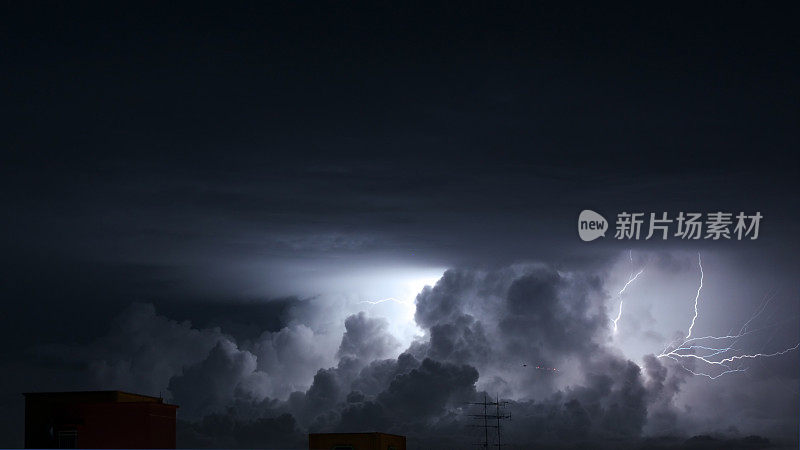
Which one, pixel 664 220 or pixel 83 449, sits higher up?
pixel 664 220

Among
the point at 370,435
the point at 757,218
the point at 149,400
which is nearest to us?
the point at 757,218

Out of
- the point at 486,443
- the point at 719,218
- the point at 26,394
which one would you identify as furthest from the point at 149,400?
the point at 486,443

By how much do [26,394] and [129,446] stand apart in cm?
560

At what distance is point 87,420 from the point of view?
51.4m

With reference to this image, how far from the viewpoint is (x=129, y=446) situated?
51.3 meters

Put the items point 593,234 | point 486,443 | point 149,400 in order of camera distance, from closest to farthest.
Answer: point 593,234, point 149,400, point 486,443

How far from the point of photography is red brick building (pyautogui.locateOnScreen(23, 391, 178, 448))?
168 feet

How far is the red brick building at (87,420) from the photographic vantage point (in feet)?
168

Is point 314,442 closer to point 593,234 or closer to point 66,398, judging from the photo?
point 66,398

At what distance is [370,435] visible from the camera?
62.3 m

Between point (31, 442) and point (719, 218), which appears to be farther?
point (31, 442)

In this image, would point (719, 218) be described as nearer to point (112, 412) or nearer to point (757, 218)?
point (757, 218)

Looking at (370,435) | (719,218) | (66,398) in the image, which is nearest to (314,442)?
(370,435)

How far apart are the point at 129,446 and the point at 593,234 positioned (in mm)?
23254
